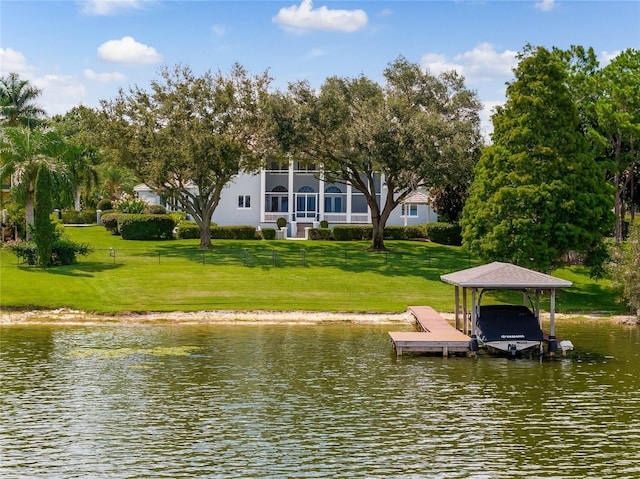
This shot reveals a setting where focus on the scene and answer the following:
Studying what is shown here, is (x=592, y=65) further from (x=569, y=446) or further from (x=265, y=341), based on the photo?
(x=569, y=446)

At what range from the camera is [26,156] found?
197 ft

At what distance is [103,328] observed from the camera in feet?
137

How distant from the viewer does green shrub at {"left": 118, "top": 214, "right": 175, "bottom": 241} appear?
73250 mm

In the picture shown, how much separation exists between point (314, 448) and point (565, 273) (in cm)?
4150

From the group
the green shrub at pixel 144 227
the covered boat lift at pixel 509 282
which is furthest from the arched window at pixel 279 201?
the covered boat lift at pixel 509 282

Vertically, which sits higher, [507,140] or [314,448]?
[507,140]

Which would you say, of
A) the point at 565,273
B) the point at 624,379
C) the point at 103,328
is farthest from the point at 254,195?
the point at 624,379

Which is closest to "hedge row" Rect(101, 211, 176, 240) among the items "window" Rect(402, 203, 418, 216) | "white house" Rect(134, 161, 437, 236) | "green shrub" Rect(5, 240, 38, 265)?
"white house" Rect(134, 161, 437, 236)

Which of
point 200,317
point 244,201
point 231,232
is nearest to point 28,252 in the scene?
point 200,317

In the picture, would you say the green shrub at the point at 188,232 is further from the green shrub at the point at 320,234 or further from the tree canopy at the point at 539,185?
the tree canopy at the point at 539,185

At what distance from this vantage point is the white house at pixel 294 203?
86.2 meters

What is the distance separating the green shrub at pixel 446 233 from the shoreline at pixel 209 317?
2890 cm

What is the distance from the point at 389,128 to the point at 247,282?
1545 cm

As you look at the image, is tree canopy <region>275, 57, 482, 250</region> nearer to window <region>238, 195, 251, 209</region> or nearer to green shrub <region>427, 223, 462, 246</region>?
green shrub <region>427, 223, 462, 246</region>
